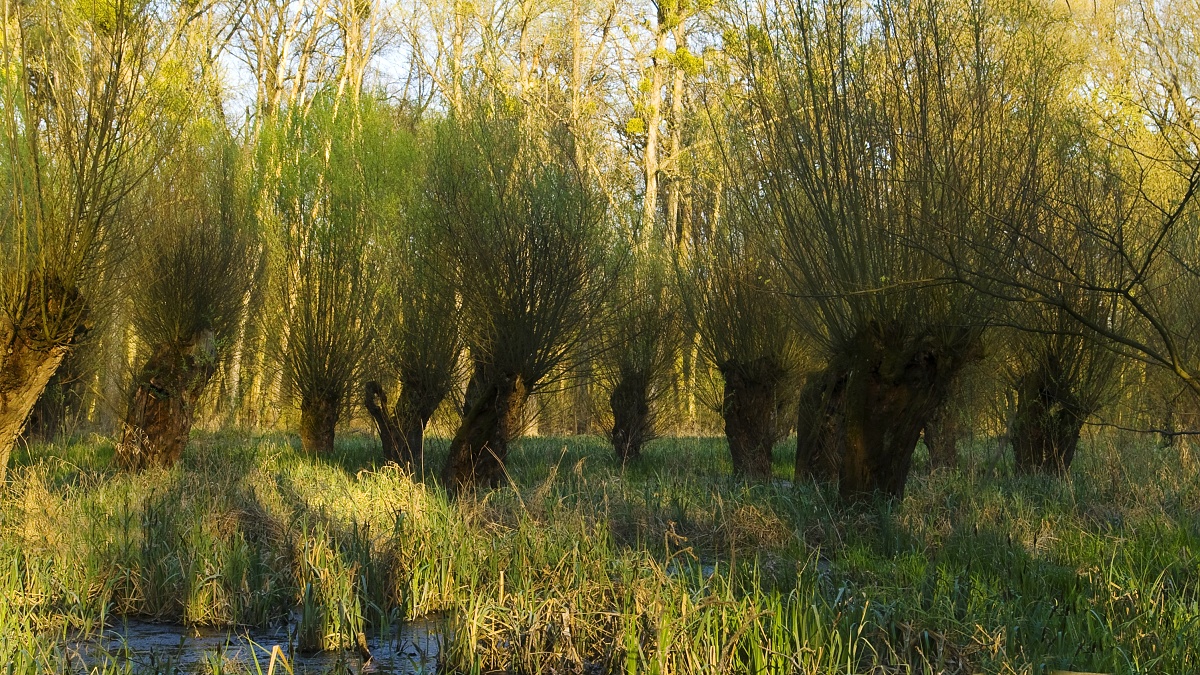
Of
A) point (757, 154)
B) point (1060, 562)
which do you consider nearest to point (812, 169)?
point (757, 154)

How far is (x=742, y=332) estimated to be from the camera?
11.2 metres

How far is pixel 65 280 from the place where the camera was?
7203mm

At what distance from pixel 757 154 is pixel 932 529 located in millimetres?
3562

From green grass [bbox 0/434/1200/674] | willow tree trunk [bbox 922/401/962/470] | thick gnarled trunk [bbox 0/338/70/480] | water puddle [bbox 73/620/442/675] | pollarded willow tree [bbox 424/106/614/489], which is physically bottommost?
water puddle [bbox 73/620/442/675]

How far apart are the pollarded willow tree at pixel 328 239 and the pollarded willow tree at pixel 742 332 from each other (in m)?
4.02

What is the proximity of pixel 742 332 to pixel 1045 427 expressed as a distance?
329cm

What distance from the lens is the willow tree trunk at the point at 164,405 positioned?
1055 centimetres

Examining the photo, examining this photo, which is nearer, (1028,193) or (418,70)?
(1028,193)

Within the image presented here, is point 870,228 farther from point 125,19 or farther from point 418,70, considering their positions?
point 418,70

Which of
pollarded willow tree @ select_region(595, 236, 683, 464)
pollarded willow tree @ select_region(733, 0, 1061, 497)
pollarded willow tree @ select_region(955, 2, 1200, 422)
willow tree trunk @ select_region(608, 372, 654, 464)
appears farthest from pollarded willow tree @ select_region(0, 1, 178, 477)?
willow tree trunk @ select_region(608, 372, 654, 464)

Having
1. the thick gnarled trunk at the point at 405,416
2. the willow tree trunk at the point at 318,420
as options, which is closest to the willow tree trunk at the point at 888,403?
the thick gnarled trunk at the point at 405,416

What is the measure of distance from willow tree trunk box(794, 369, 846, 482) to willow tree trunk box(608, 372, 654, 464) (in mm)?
3955

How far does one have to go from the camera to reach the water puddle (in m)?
4.45

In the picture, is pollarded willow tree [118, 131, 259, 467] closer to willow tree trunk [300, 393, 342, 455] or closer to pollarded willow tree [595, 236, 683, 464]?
willow tree trunk [300, 393, 342, 455]
